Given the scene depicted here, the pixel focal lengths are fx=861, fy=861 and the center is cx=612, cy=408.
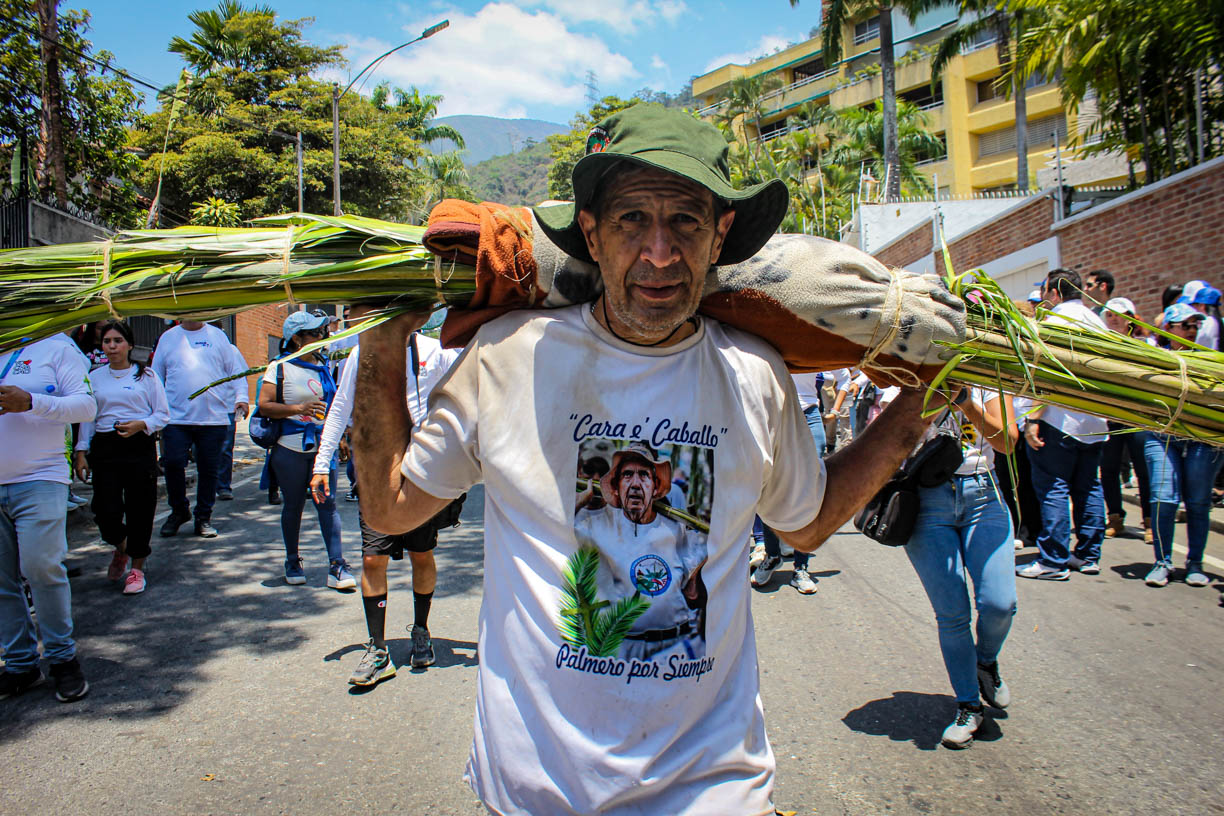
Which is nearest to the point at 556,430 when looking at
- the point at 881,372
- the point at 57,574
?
the point at 881,372

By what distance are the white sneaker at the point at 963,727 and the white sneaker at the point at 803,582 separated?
7.13 ft

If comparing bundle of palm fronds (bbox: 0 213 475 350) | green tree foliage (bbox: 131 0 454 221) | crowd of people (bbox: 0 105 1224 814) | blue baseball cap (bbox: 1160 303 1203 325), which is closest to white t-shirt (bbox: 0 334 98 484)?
bundle of palm fronds (bbox: 0 213 475 350)

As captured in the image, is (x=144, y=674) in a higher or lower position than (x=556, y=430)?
lower

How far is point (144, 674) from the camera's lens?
14.4 ft

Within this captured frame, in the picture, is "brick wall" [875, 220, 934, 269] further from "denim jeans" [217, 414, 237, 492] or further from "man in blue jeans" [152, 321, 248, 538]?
"man in blue jeans" [152, 321, 248, 538]

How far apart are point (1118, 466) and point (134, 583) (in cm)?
759

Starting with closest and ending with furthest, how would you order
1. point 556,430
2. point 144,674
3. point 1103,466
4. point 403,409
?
point 556,430 < point 403,409 < point 144,674 < point 1103,466

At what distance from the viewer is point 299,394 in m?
6.37

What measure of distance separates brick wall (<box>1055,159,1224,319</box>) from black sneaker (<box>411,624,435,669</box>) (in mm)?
9991

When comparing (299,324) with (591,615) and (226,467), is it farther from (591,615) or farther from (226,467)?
(591,615)

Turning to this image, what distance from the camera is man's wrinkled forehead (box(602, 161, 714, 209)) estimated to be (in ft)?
5.57

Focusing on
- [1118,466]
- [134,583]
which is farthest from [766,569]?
[134,583]

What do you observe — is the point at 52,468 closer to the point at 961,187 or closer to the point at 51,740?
the point at 51,740

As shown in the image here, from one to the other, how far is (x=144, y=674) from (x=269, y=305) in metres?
3.33
